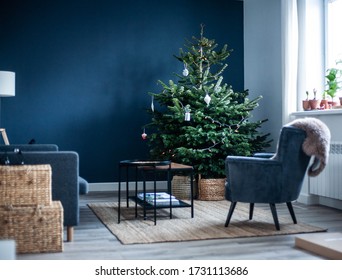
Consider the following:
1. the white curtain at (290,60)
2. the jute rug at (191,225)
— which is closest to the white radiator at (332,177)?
the jute rug at (191,225)

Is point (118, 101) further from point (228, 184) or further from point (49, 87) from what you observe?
point (228, 184)

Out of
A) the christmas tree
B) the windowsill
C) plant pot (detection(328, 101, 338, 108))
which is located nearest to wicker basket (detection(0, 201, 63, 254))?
the christmas tree

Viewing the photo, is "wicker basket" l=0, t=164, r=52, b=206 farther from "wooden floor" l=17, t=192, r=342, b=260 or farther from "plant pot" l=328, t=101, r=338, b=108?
"plant pot" l=328, t=101, r=338, b=108

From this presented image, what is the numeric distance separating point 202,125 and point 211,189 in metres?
0.75

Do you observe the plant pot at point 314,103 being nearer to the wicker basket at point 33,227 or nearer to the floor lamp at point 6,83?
the wicker basket at point 33,227

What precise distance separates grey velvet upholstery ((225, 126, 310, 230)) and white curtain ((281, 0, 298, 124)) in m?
1.77

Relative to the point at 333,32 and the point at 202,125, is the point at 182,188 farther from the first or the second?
the point at 333,32

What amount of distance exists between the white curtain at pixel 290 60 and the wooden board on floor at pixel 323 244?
7.89 ft

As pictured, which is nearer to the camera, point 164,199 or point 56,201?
point 56,201

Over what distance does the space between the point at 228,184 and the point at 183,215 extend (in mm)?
681

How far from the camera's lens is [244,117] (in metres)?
6.06

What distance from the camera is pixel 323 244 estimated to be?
3244mm

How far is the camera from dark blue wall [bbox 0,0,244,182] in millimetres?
6527
